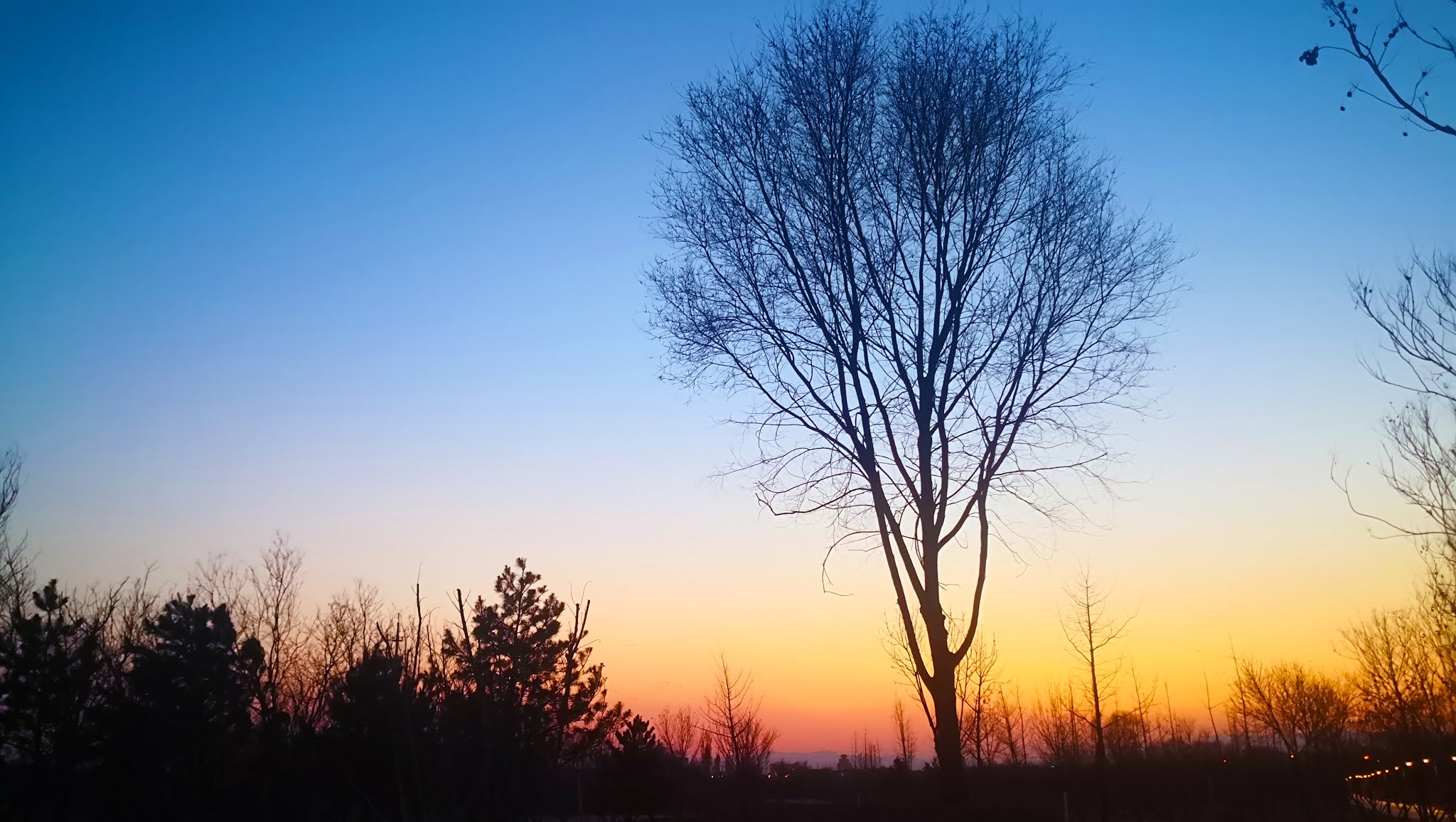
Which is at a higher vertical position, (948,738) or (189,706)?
(189,706)

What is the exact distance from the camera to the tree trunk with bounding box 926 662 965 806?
37.1 feet

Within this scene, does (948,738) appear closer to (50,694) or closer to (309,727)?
(309,727)

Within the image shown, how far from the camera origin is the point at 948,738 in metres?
11.3

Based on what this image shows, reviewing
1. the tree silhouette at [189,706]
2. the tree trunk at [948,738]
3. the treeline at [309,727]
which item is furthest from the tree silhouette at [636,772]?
the tree trunk at [948,738]

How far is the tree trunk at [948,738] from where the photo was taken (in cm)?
1130

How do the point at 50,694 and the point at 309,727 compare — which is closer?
the point at 309,727

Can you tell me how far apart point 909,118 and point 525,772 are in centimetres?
870

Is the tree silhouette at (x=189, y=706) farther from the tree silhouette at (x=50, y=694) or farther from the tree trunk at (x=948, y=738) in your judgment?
the tree trunk at (x=948, y=738)

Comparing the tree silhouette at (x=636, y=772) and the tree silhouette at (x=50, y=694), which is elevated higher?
the tree silhouette at (x=50, y=694)

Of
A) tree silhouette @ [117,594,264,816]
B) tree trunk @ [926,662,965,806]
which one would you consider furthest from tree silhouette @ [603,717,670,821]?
tree trunk @ [926,662,965,806]

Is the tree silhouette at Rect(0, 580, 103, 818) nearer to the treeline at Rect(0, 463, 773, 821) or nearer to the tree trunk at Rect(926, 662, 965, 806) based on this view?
the treeline at Rect(0, 463, 773, 821)

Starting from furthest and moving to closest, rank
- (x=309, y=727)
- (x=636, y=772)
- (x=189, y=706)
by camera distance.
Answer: (x=636, y=772) → (x=189, y=706) → (x=309, y=727)

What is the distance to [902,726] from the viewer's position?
58531 millimetres

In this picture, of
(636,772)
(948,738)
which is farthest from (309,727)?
(636,772)
